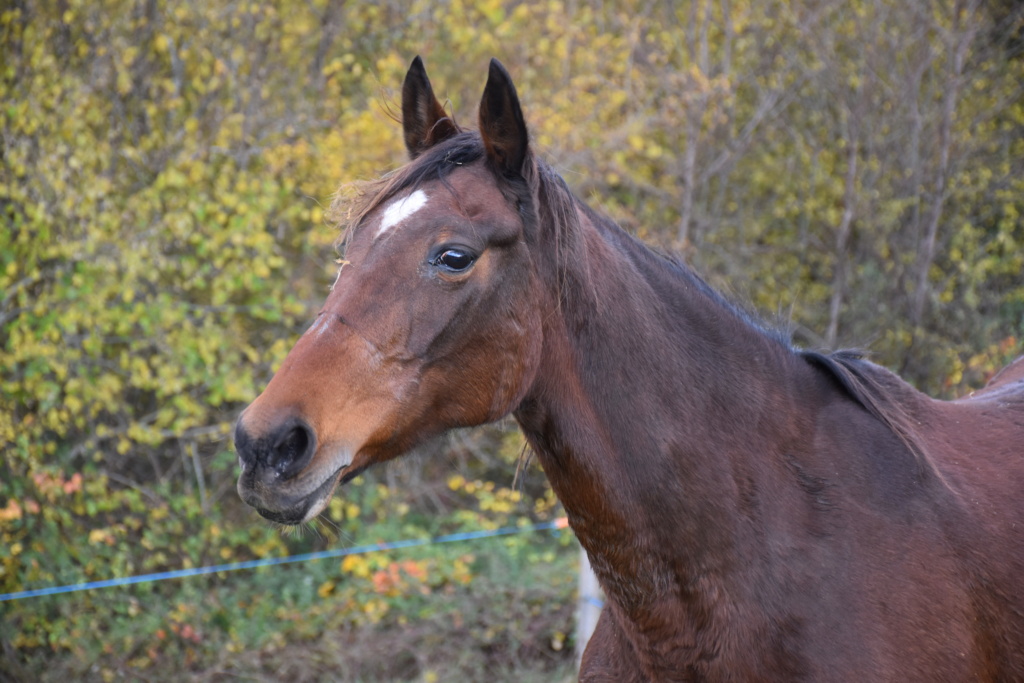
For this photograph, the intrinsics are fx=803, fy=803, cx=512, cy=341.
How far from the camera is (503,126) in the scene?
211 centimetres

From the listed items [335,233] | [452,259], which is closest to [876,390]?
[452,259]

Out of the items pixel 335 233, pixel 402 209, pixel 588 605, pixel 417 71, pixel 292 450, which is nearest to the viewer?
pixel 292 450

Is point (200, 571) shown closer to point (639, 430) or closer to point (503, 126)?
point (639, 430)

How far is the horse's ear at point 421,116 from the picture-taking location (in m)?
2.42

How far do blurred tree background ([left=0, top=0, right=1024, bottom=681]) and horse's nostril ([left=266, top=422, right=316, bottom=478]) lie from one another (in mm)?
3322

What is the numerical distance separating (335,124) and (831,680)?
5.90 metres

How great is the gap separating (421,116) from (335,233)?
13.1 ft

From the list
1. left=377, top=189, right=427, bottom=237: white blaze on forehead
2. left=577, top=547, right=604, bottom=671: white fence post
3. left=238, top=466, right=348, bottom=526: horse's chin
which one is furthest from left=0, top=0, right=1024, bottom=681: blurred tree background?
left=238, top=466, right=348, bottom=526: horse's chin

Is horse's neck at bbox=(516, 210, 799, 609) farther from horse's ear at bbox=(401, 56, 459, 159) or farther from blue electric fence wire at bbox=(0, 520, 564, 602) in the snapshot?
blue electric fence wire at bbox=(0, 520, 564, 602)

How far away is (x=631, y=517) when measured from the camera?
6.84ft

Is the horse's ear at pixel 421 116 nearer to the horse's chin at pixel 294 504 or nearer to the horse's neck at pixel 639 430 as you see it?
the horse's neck at pixel 639 430

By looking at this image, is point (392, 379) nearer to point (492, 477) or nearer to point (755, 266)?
point (492, 477)

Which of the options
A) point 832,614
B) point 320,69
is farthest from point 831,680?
point 320,69

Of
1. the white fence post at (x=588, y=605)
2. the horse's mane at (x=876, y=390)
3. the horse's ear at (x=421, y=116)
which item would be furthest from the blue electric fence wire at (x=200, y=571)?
the horse's ear at (x=421, y=116)
